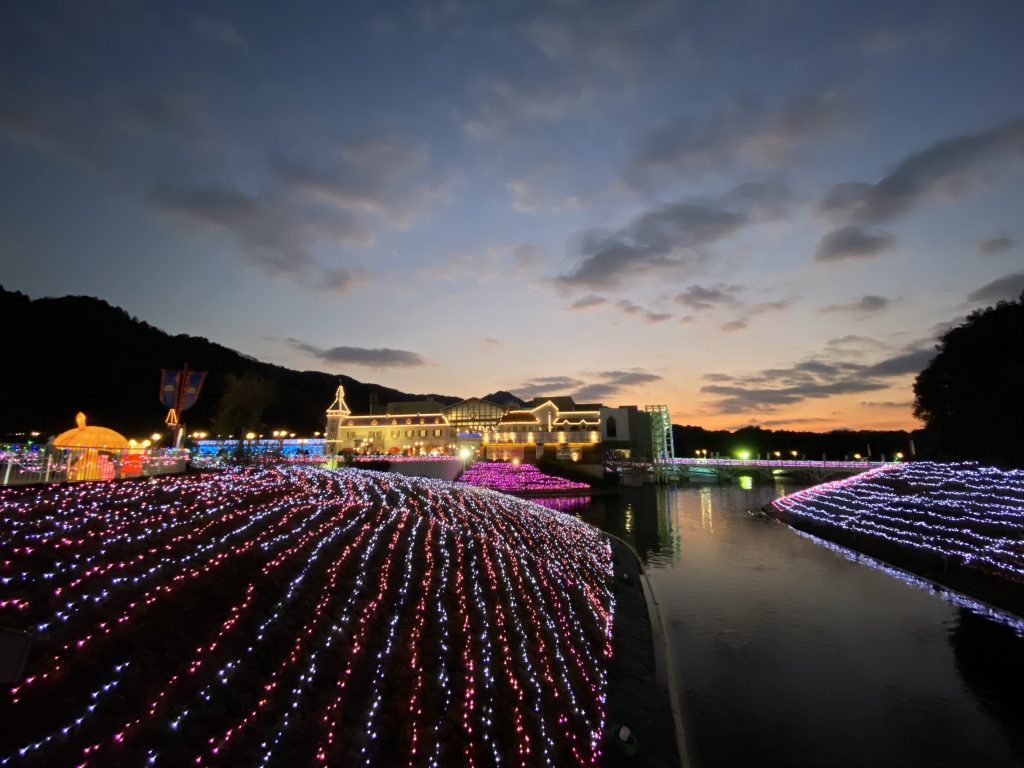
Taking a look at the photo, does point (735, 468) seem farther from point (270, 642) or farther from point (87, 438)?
point (270, 642)

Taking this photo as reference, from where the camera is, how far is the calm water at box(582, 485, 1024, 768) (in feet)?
38.5

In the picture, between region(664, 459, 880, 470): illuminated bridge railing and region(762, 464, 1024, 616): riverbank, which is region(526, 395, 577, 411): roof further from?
region(762, 464, 1024, 616): riverbank

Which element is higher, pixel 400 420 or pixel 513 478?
pixel 400 420

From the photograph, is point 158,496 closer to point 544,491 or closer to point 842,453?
point 544,491

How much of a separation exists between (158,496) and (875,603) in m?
28.6

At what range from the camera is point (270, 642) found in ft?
31.9

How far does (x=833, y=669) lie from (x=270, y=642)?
628 inches

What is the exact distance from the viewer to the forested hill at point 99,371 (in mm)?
81938

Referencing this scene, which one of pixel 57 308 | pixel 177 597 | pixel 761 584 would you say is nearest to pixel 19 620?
pixel 177 597

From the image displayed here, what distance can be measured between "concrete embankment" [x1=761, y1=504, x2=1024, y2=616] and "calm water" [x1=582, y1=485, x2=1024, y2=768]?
144 centimetres

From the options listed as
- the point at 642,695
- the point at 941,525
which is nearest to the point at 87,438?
the point at 642,695

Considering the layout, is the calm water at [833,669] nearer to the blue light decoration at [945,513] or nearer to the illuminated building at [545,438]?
the blue light decoration at [945,513]

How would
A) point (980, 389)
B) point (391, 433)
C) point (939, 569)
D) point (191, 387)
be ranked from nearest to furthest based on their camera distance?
point (939, 569)
point (980, 389)
point (191, 387)
point (391, 433)

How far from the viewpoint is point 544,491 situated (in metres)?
64.3
